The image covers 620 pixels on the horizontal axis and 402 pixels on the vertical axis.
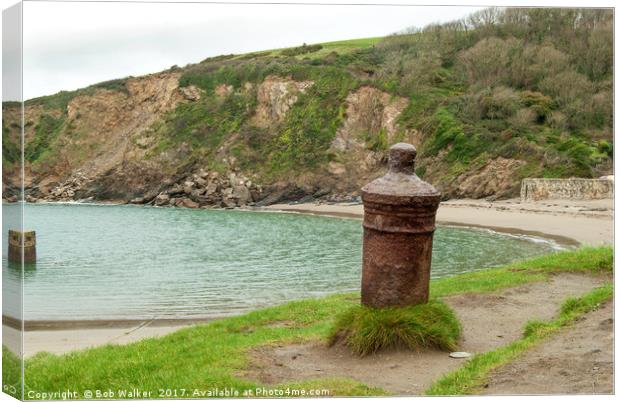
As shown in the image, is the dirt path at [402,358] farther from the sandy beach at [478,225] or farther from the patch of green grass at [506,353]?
the sandy beach at [478,225]

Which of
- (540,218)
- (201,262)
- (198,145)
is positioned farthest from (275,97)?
(201,262)

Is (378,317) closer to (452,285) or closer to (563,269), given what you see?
(452,285)

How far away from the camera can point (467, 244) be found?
30.0m

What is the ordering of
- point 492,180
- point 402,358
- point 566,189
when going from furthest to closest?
point 492,180
point 566,189
point 402,358

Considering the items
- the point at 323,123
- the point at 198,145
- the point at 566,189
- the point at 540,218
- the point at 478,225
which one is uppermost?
the point at 323,123

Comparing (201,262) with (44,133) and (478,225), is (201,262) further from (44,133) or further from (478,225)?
(44,133)

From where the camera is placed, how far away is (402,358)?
7.17 m

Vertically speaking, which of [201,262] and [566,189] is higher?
[566,189]

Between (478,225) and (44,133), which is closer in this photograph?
(478,225)

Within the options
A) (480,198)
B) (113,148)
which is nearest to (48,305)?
Answer: (480,198)

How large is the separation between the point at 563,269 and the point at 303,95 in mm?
55632

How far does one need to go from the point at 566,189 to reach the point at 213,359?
3601 cm

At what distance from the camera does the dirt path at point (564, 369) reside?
5.90 meters

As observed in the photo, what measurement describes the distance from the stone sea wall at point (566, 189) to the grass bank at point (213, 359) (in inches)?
949
